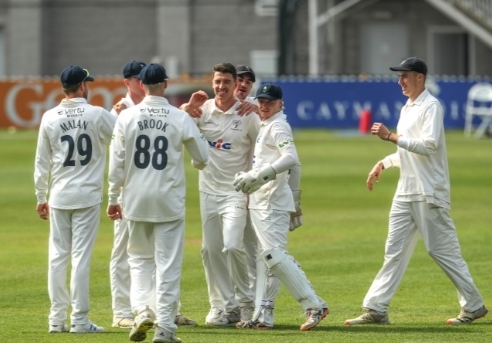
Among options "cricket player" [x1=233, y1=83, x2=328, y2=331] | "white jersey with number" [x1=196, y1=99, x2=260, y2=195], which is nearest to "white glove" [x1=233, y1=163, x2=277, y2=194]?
"cricket player" [x1=233, y1=83, x2=328, y2=331]

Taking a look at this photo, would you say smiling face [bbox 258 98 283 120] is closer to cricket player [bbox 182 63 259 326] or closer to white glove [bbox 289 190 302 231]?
cricket player [bbox 182 63 259 326]

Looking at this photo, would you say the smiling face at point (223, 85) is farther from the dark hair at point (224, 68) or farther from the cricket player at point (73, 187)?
the cricket player at point (73, 187)

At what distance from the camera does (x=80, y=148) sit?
10.1 metres

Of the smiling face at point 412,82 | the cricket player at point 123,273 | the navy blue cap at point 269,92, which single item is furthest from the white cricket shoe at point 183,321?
the smiling face at point 412,82

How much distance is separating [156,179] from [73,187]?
39.4 inches

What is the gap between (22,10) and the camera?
49.3 m

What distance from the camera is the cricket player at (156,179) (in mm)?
9305

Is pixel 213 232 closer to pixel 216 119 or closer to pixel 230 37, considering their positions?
pixel 216 119

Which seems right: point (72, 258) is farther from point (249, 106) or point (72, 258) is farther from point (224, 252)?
point (249, 106)

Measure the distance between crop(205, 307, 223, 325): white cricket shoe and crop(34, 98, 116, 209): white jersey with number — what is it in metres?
1.47

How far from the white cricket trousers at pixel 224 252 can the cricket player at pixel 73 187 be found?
1.09m

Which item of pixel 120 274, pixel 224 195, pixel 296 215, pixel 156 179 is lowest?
pixel 120 274

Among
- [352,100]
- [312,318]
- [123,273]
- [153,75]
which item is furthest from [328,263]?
[352,100]

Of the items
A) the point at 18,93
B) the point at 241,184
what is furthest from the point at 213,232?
the point at 18,93
